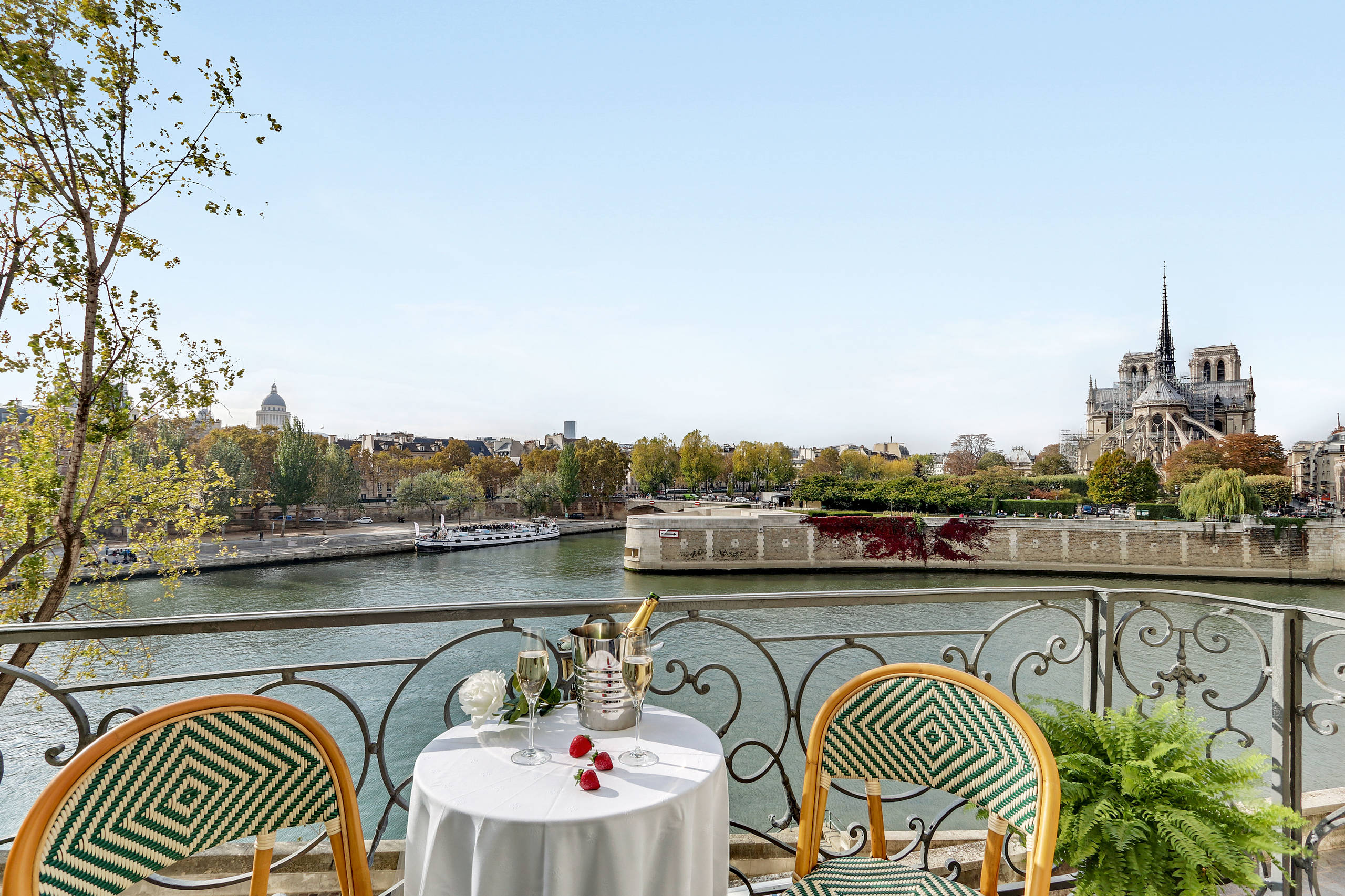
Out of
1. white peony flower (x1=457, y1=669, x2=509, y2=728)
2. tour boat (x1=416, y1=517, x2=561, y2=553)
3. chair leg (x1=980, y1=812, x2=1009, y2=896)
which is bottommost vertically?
tour boat (x1=416, y1=517, x2=561, y2=553)

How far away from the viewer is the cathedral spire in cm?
7744

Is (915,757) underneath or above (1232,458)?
underneath

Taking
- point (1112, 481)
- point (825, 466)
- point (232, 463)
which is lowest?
point (1112, 481)

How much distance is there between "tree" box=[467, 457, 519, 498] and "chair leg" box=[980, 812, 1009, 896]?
6848cm

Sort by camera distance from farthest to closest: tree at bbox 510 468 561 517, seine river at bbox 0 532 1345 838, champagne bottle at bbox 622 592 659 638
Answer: tree at bbox 510 468 561 517 → seine river at bbox 0 532 1345 838 → champagne bottle at bbox 622 592 659 638

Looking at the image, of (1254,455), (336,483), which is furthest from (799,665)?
(1254,455)

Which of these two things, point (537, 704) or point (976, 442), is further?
point (976, 442)

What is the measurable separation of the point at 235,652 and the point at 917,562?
2828cm

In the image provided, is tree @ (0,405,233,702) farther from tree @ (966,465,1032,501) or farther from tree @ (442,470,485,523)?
tree @ (442,470,485,523)

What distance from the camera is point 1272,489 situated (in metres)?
40.6

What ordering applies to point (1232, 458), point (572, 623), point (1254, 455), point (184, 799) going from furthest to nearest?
point (1254, 455) → point (1232, 458) → point (572, 623) → point (184, 799)

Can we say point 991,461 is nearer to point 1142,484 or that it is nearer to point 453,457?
point 1142,484

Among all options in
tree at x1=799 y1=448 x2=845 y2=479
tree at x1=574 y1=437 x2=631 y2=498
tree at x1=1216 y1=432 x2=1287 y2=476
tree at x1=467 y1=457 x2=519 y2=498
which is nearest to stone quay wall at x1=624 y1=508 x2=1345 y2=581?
tree at x1=1216 y1=432 x2=1287 y2=476

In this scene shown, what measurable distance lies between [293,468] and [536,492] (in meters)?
20.9
